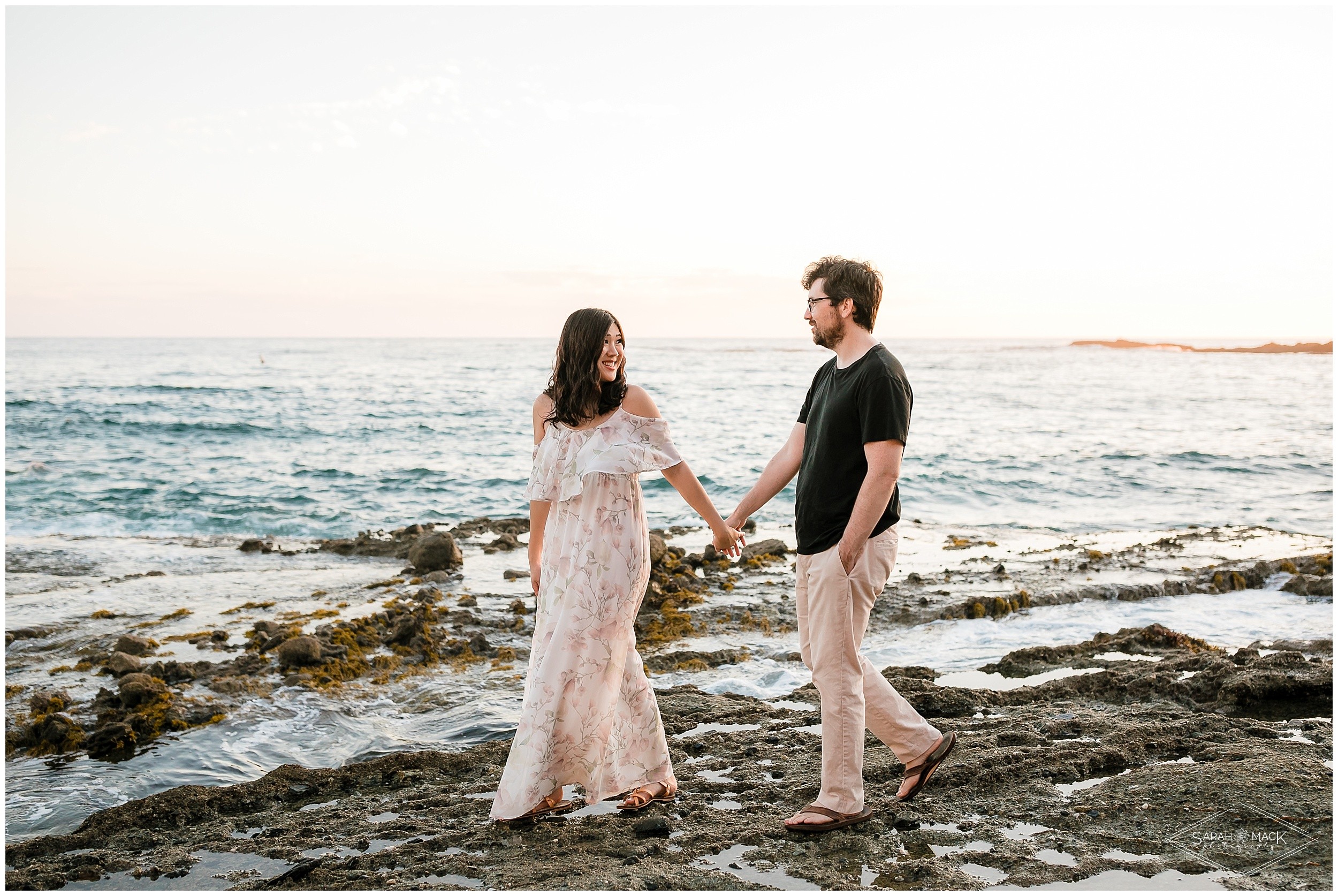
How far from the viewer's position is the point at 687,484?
425 cm

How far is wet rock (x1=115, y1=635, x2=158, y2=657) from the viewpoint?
7.12 metres

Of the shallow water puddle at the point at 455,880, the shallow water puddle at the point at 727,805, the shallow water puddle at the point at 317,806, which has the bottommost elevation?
the shallow water puddle at the point at 317,806

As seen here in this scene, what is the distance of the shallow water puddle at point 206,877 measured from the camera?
364cm

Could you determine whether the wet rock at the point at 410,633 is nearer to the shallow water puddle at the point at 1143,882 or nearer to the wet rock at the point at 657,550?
the wet rock at the point at 657,550

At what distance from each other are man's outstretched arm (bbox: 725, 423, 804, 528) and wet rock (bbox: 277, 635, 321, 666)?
400 centimetres

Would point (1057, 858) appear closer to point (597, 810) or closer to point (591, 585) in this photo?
point (597, 810)

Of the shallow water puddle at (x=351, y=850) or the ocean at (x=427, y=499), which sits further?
the ocean at (x=427, y=499)

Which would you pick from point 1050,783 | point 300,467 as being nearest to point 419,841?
point 1050,783

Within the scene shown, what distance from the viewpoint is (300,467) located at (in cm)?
A: 1986

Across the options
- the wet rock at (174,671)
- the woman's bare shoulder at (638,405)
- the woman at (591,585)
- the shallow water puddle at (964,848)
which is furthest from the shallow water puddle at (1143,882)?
the wet rock at (174,671)

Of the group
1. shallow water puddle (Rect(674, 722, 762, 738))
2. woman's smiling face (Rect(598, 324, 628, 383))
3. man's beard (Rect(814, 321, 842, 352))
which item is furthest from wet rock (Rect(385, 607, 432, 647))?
man's beard (Rect(814, 321, 842, 352))

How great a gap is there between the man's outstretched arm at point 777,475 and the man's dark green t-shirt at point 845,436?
0.66 feet

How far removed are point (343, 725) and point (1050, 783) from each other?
4.19 metres

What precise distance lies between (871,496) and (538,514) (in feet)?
5.24
